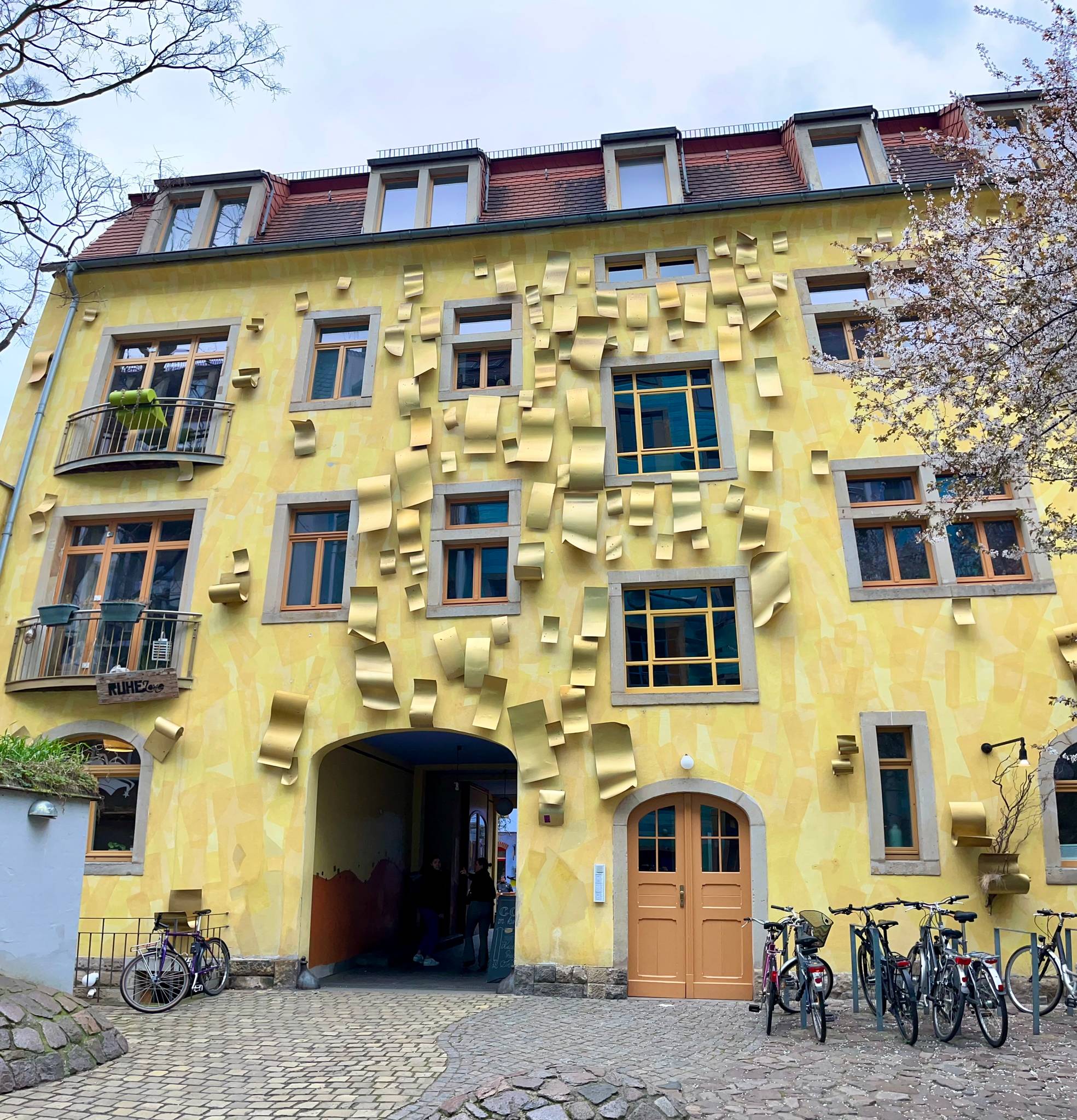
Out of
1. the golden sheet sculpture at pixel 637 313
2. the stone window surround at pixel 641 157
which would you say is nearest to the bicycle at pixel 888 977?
the golden sheet sculpture at pixel 637 313

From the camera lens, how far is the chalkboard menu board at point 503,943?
41.6 ft

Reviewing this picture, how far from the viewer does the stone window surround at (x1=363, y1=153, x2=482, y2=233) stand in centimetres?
1566

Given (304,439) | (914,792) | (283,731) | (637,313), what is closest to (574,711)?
(283,731)

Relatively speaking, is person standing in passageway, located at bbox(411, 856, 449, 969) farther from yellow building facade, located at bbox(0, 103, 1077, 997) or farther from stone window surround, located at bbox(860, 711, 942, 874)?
stone window surround, located at bbox(860, 711, 942, 874)

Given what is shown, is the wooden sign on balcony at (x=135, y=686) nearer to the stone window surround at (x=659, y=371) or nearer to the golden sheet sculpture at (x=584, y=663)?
the golden sheet sculpture at (x=584, y=663)

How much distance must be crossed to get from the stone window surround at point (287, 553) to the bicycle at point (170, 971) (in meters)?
3.90

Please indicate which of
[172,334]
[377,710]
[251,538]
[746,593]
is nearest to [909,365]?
[746,593]

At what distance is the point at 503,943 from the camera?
12852 mm

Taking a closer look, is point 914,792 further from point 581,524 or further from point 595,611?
point 581,524

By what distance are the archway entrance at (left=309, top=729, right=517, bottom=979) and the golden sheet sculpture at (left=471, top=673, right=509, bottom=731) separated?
831 millimetres

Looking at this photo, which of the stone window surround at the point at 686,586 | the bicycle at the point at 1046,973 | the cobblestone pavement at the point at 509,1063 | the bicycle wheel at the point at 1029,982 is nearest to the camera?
the cobblestone pavement at the point at 509,1063

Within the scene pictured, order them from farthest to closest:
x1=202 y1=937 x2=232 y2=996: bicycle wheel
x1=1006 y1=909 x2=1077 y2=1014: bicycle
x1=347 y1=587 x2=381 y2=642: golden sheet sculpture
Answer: x1=347 y1=587 x2=381 y2=642: golden sheet sculpture, x1=202 y1=937 x2=232 y2=996: bicycle wheel, x1=1006 y1=909 x2=1077 y2=1014: bicycle

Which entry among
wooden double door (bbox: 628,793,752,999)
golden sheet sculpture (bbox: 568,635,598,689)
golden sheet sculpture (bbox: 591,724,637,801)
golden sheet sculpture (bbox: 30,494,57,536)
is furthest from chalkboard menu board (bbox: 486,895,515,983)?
golden sheet sculpture (bbox: 30,494,57,536)

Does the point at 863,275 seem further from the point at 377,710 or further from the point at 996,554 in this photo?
the point at 377,710
